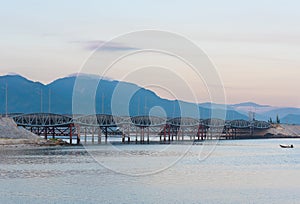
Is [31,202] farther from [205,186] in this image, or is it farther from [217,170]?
[217,170]

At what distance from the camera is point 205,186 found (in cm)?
7781

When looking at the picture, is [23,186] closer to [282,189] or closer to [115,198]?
[115,198]

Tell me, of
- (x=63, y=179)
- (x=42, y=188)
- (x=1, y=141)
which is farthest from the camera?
(x=1, y=141)

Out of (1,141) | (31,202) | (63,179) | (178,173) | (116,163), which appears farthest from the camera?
(1,141)

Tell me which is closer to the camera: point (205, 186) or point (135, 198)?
point (135, 198)

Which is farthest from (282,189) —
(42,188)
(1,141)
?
(1,141)

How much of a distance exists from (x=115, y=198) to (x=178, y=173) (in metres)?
29.4

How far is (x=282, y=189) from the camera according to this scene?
2987 inches

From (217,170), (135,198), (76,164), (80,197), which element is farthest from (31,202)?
(76,164)

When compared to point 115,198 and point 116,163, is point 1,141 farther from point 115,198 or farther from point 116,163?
point 115,198

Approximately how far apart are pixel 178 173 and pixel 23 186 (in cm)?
2566

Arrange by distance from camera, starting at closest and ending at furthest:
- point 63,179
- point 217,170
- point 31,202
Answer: point 31,202, point 63,179, point 217,170

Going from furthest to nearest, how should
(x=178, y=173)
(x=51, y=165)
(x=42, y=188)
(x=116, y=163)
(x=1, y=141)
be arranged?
(x=1, y=141)
(x=116, y=163)
(x=51, y=165)
(x=178, y=173)
(x=42, y=188)

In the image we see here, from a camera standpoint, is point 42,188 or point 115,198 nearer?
point 115,198
